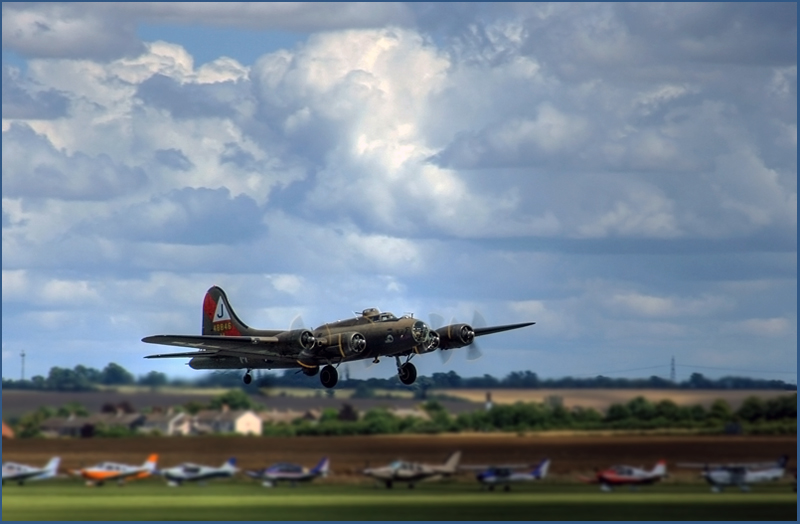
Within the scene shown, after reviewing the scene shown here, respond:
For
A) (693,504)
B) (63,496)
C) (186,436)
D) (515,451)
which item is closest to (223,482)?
(186,436)

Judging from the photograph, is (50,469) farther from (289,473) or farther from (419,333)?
(419,333)

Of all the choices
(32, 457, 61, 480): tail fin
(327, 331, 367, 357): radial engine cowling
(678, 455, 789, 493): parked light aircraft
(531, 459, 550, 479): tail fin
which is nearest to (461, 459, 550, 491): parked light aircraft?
(531, 459, 550, 479): tail fin

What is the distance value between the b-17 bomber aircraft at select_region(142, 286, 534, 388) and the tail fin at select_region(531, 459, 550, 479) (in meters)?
41.5

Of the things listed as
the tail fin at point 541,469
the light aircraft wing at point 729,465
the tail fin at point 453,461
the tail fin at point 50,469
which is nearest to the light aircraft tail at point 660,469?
the light aircraft wing at point 729,465

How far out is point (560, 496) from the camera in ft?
412

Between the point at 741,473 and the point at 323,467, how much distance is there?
121 feet

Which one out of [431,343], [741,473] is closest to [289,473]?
[741,473]

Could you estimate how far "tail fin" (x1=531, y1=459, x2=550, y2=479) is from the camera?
393 ft

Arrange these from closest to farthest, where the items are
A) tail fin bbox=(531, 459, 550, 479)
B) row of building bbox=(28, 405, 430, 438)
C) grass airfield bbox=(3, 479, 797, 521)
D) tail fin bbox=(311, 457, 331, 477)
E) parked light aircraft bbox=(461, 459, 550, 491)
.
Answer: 1. tail fin bbox=(531, 459, 550, 479)
2. grass airfield bbox=(3, 479, 797, 521)
3. row of building bbox=(28, 405, 430, 438)
4. parked light aircraft bbox=(461, 459, 550, 491)
5. tail fin bbox=(311, 457, 331, 477)

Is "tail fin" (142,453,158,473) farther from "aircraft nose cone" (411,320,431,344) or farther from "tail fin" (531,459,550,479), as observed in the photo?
"aircraft nose cone" (411,320,431,344)

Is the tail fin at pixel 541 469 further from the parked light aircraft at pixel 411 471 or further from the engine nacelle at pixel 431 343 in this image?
the engine nacelle at pixel 431 343

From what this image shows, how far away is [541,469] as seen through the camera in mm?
120750

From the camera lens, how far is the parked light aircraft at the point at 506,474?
121000 millimetres

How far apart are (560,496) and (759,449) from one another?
1845 centimetres
